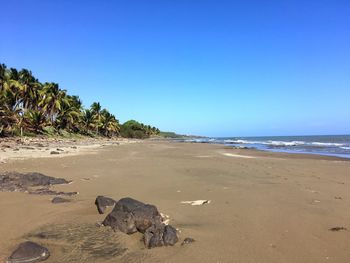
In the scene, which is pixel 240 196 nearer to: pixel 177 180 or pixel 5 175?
pixel 177 180

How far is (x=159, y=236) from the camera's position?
501 centimetres

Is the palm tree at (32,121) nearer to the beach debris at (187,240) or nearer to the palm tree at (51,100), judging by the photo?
the palm tree at (51,100)

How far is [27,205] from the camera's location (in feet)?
23.5

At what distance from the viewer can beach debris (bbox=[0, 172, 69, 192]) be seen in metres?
8.70

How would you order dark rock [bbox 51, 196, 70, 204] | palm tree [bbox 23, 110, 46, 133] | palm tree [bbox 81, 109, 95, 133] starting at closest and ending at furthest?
dark rock [bbox 51, 196, 70, 204] < palm tree [bbox 23, 110, 46, 133] < palm tree [bbox 81, 109, 95, 133]

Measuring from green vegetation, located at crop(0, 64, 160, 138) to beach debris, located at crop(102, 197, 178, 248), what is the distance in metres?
38.2

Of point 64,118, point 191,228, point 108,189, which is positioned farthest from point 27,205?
point 64,118

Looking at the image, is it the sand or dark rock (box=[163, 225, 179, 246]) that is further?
dark rock (box=[163, 225, 179, 246])

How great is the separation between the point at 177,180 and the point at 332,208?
5214mm

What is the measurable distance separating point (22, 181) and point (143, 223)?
5.34m

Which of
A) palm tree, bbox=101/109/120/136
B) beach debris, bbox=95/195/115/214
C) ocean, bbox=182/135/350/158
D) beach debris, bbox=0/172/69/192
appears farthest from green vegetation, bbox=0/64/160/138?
beach debris, bbox=95/195/115/214

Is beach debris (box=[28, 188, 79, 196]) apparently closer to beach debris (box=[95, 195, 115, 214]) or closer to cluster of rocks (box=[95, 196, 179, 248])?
beach debris (box=[95, 195, 115, 214])

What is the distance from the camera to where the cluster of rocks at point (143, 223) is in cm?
497

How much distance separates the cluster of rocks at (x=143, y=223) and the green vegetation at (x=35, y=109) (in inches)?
1506
